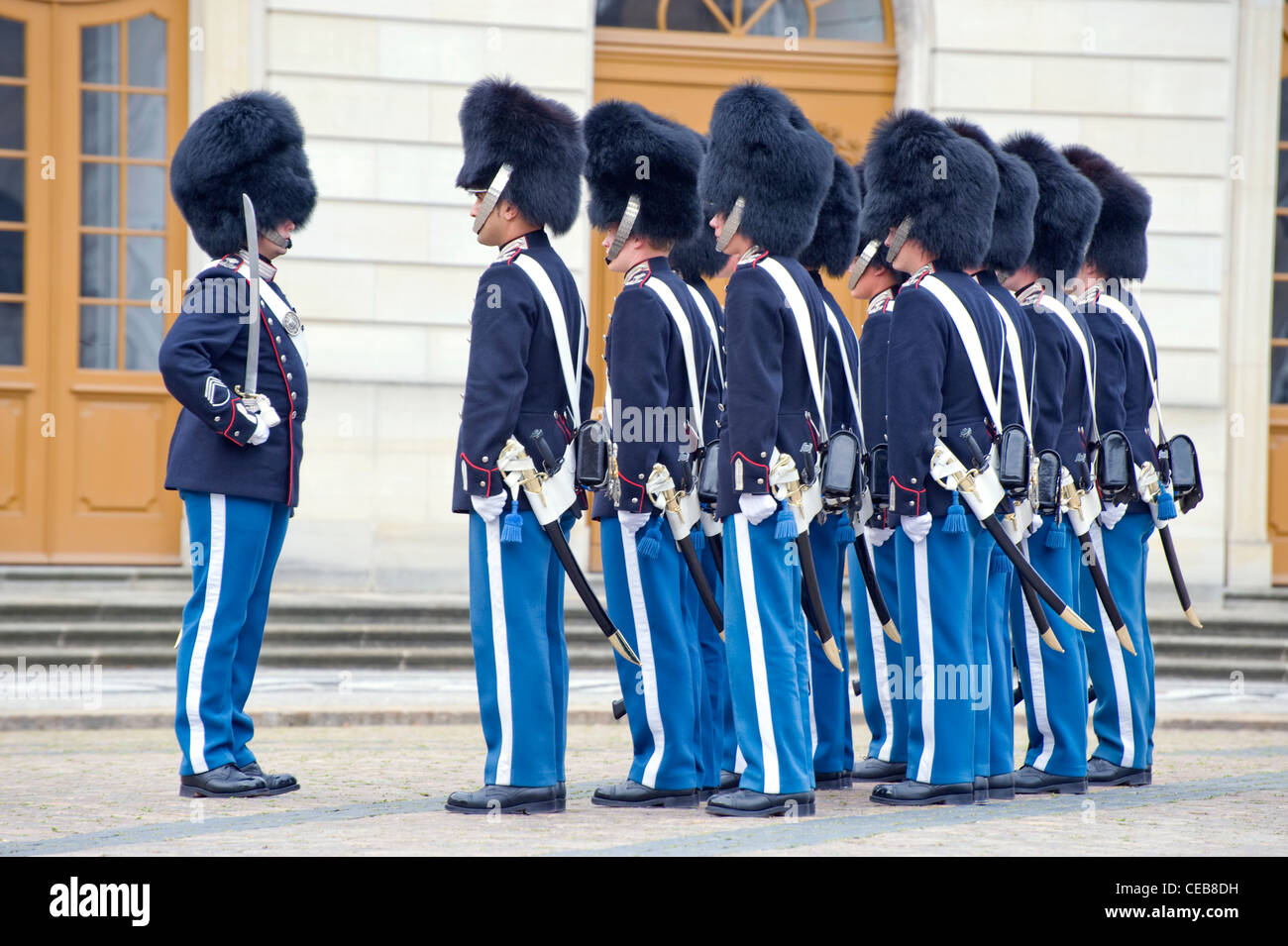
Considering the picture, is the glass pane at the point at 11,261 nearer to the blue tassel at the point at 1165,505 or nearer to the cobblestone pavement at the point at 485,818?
the cobblestone pavement at the point at 485,818

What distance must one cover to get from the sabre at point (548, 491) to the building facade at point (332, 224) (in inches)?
207

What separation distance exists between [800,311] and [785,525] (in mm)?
640

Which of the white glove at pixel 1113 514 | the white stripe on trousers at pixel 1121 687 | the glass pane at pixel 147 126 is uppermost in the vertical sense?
the glass pane at pixel 147 126

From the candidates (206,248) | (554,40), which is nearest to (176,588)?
(554,40)

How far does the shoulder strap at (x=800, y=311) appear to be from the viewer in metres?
5.15

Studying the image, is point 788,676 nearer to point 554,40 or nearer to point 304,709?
point 304,709

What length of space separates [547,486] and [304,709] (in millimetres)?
2984

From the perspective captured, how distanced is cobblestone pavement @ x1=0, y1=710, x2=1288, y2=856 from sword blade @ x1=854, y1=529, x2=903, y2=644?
1.85 feet

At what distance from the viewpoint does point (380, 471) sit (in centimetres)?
1041

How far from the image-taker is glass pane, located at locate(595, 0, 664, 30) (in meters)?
11.0

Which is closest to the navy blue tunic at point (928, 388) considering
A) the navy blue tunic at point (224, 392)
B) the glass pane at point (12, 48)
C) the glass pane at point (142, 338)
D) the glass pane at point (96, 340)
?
the navy blue tunic at point (224, 392)

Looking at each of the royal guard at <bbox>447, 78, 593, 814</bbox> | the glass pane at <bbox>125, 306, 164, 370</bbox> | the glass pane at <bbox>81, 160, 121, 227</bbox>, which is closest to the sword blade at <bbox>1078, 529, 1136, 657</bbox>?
the royal guard at <bbox>447, 78, 593, 814</bbox>

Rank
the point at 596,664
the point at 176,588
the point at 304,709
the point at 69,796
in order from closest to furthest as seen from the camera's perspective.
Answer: the point at 69,796
the point at 304,709
the point at 596,664
the point at 176,588

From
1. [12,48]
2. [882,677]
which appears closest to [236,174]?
[882,677]
